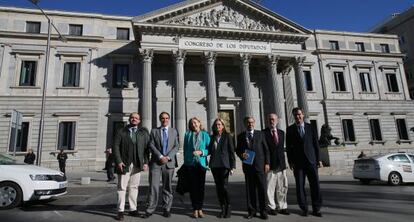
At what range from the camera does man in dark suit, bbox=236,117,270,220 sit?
6260 mm

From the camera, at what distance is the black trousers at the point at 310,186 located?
6262 millimetres

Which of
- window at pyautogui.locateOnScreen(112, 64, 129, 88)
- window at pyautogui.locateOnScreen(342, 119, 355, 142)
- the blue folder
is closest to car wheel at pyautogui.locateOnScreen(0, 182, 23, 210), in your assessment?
the blue folder

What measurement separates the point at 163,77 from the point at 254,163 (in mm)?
23553

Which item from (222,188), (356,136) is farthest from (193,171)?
(356,136)

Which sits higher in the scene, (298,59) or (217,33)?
(217,33)

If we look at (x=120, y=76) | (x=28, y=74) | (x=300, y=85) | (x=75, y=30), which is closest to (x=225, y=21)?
(x=300, y=85)

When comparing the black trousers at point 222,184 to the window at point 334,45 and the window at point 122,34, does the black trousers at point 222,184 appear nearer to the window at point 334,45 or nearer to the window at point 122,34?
the window at point 122,34

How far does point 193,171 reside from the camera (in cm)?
649

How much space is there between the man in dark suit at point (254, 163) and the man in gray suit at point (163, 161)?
4.73ft

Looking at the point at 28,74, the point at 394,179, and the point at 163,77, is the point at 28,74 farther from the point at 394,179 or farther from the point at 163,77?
the point at 394,179

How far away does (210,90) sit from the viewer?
25.5 metres

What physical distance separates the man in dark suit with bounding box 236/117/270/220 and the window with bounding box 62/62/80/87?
23.7m

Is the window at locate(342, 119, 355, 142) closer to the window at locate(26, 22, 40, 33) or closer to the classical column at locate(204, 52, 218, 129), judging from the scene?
the classical column at locate(204, 52, 218, 129)

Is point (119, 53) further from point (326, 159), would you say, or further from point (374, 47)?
point (374, 47)
